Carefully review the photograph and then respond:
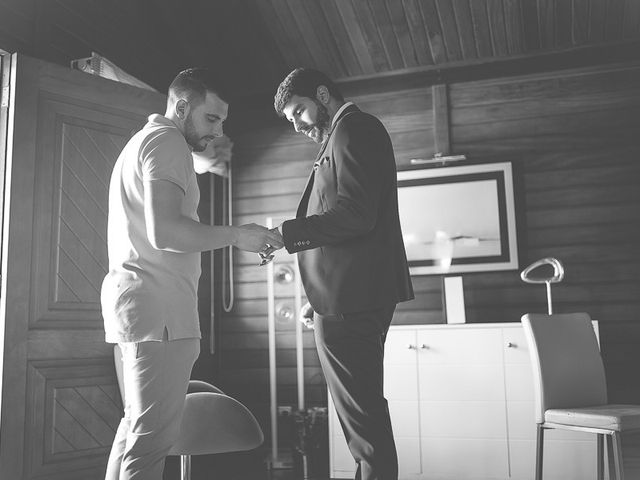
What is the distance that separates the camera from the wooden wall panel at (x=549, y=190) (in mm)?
4090

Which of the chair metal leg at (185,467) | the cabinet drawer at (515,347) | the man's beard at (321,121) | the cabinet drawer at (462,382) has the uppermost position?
the man's beard at (321,121)

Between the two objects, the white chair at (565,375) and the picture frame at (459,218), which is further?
the picture frame at (459,218)

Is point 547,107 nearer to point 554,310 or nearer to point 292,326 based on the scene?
point 554,310

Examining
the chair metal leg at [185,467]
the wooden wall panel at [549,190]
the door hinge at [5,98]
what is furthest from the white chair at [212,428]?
the wooden wall panel at [549,190]

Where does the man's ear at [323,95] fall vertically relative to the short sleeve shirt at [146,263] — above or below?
above

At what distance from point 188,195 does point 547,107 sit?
123 inches

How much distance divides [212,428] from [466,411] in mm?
1596

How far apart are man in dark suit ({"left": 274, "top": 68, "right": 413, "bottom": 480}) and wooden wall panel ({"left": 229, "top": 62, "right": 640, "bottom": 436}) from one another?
2.40m

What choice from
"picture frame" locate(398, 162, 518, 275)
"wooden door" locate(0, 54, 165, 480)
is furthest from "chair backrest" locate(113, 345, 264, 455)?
"picture frame" locate(398, 162, 518, 275)

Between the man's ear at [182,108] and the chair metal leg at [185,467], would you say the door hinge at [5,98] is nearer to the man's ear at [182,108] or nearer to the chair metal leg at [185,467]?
the man's ear at [182,108]

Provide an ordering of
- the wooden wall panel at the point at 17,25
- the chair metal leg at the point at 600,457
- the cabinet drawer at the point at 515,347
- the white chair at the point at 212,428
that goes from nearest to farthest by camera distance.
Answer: the white chair at the point at 212,428
the wooden wall panel at the point at 17,25
the chair metal leg at the point at 600,457
the cabinet drawer at the point at 515,347

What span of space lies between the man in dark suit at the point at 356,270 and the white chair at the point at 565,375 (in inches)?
57.4

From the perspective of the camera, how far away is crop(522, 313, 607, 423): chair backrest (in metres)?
3.17

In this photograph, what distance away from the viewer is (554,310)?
163 inches
